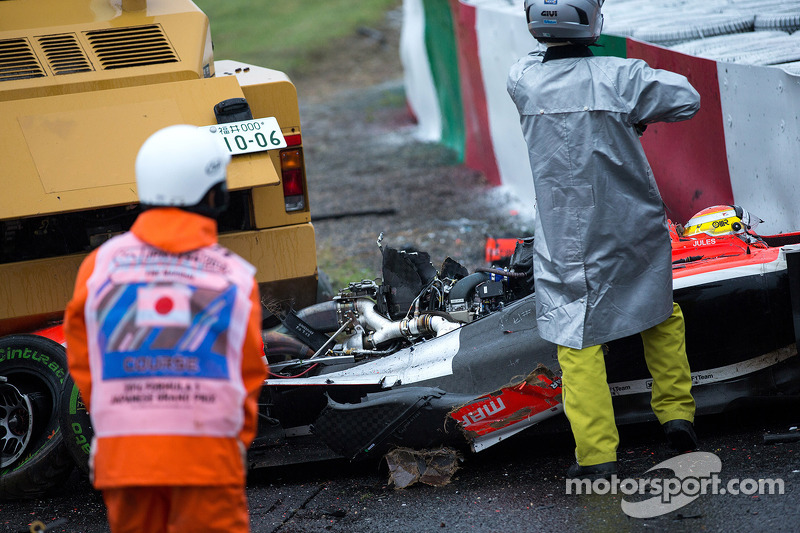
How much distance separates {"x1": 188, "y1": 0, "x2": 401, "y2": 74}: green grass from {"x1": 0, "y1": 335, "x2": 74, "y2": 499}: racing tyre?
62.3ft

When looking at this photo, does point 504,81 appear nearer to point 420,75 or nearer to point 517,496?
point 420,75

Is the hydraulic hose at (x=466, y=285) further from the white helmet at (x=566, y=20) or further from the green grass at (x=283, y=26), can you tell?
the green grass at (x=283, y=26)

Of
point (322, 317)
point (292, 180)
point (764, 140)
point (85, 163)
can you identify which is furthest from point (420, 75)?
point (85, 163)

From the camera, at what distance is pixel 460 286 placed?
4758mm

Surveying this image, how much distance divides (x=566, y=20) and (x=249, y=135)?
176cm

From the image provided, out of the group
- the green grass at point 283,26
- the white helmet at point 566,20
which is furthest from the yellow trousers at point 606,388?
the green grass at point 283,26

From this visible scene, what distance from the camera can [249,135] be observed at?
180 inches

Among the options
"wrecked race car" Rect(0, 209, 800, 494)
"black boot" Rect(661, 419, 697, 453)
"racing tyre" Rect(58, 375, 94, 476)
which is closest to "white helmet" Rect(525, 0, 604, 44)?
"wrecked race car" Rect(0, 209, 800, 494)

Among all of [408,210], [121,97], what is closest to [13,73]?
[121,97]

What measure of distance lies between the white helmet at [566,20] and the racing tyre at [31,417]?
269 cm

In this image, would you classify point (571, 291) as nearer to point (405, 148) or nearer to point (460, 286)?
point (460, 286)

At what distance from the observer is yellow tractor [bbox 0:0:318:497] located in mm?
4203

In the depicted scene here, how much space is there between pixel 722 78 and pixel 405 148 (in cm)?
855

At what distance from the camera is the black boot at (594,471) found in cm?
359
